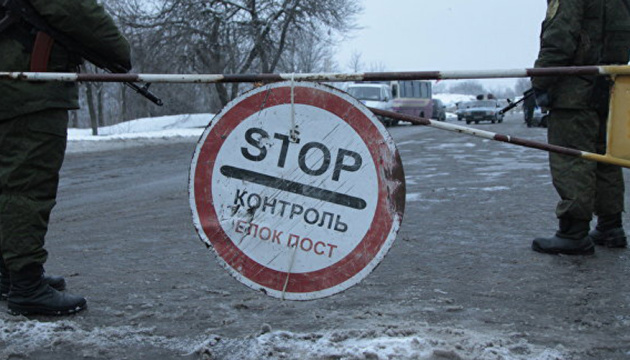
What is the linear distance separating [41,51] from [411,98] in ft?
109

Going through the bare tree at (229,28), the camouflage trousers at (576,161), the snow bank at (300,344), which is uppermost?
the bare tree at (229,28)

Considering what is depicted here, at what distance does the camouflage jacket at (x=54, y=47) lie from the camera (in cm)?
299

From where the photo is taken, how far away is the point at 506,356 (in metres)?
2.48

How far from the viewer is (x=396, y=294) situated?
3355 millimetres

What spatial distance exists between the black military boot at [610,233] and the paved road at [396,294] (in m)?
0.10

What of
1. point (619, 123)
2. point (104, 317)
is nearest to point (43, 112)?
point (104, 317)

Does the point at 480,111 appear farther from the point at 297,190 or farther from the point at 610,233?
the point at 297,190

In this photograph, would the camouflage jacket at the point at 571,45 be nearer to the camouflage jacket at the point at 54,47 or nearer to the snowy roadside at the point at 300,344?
the snowy roadside at the point at 300,344

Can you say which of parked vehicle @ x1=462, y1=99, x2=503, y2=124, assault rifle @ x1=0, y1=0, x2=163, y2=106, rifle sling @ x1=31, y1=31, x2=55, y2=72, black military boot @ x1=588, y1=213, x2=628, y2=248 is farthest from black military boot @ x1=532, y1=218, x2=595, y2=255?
parked vehicle @ x1=462, y1=99, x2=503, y2=124

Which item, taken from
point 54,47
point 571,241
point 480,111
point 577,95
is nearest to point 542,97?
point 577,95

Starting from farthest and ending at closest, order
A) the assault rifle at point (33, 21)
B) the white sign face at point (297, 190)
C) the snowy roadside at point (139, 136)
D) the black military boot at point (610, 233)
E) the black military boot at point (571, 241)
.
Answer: the snowy roadside at point (139, 136) → the black military boot at point (610, 233) → the black military boot at point (571, 241) → the assault rifle at point (33, 21) → the white sign face at point (297, 190)

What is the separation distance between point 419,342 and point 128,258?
238 centimetres

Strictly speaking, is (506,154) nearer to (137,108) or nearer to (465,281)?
(465,281)

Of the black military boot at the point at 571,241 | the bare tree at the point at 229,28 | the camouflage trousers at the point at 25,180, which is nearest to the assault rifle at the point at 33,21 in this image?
the camouflage trousers at the point at 25,180
